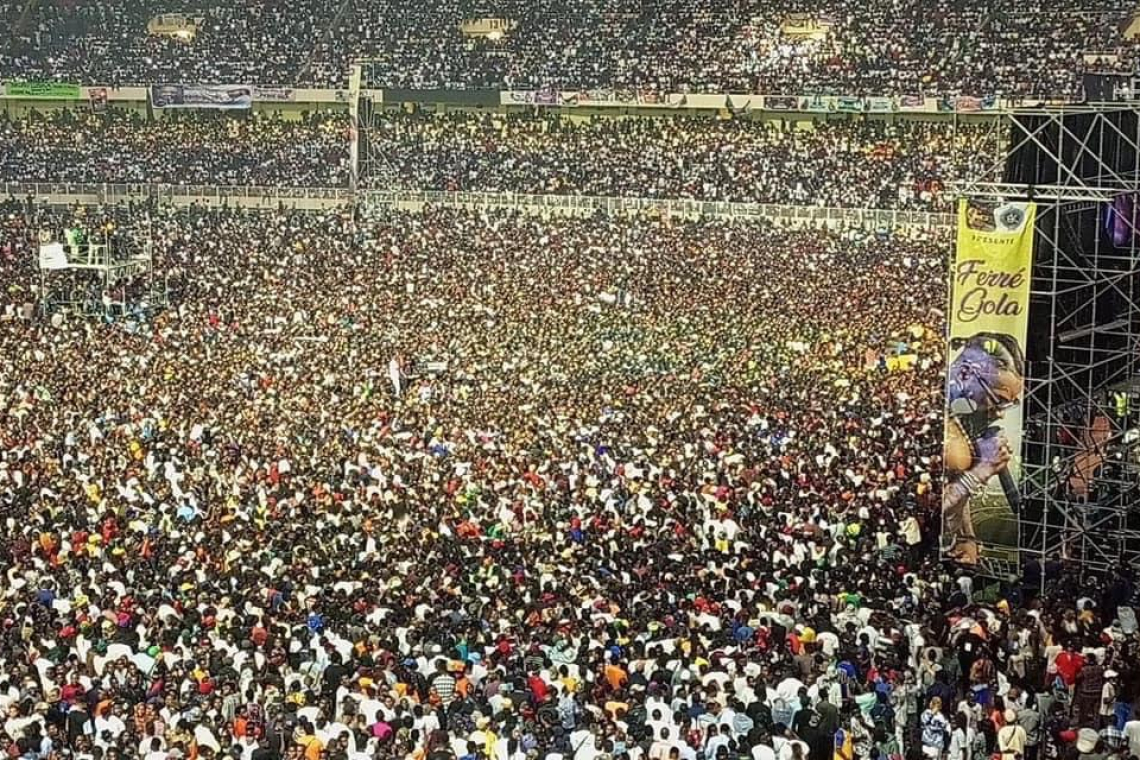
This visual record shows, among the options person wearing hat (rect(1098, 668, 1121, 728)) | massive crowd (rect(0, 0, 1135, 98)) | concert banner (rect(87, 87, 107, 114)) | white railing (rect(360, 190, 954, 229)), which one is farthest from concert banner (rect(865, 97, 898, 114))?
person wearing hat (rect(1098, 668, 1121, 728))

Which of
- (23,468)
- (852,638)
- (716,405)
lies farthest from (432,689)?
(716,405)

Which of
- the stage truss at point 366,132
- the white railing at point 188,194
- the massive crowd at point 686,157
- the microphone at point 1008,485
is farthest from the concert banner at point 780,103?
the microphone at point 1008,485

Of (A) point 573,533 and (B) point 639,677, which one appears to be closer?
(B) point 639,677

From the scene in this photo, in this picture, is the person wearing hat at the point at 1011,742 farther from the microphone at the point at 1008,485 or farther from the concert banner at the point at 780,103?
the concert banner at the point at 780,103

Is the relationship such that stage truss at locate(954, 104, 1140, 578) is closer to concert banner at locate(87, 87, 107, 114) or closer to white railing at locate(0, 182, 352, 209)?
white railing at locate(0, 182, 352, 209)

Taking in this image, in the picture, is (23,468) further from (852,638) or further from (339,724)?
(852,638)

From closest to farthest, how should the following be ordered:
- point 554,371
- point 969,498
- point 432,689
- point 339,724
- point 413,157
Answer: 1. point 339,724
2. point 432,689
3. point 969,498
4. point 554,371
5. point 413,157
